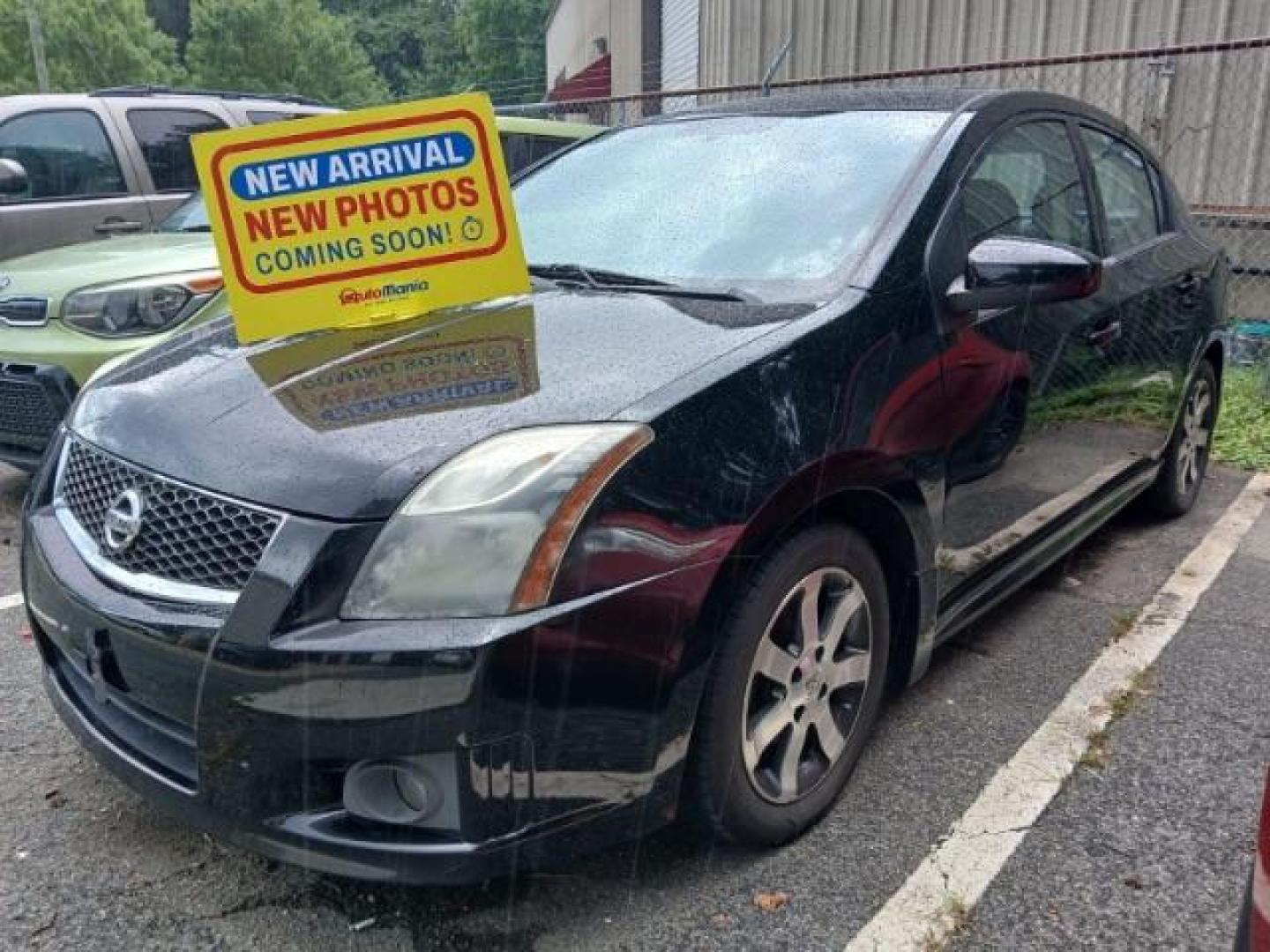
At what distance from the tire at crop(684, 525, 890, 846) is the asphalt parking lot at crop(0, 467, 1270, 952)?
0.13m

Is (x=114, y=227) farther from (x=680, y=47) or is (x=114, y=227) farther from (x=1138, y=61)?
(x=680, y=47)

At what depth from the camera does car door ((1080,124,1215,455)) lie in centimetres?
356

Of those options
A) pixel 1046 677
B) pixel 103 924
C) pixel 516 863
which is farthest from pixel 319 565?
pixel 1046 677

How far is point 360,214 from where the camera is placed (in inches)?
104

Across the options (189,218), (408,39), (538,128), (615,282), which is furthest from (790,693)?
(408,39)

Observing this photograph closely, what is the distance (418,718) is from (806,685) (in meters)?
0.90

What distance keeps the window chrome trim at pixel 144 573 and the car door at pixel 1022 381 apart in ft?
5.36

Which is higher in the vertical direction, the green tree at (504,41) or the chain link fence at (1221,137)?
the green tree at (504,41)

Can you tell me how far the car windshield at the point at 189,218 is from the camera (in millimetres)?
5617

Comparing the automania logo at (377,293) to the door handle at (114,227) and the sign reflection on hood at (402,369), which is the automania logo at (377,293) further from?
the door handle at (114,227)

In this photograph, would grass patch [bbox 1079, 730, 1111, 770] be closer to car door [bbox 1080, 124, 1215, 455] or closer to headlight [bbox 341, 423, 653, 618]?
car door [bbox 1080, 124, 1215, 455]

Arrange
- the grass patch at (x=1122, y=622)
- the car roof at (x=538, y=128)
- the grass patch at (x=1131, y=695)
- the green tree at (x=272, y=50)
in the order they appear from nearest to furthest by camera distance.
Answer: the grass patch at (x=1131, y=695), the grass patch at (x=1122, y=622), the car roof at (x=538, y=128), the green tree at (x=272, y=50)

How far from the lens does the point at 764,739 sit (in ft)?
7.31

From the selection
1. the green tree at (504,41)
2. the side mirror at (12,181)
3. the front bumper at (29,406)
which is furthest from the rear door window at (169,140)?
the green tree at (504,41)
